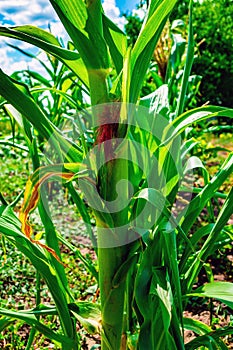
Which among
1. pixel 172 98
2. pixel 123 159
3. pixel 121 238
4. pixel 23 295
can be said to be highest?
pixel 172 98

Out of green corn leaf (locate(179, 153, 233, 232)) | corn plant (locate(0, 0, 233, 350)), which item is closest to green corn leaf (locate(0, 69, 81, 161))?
corn plant (locate(0, 0, 233, 350))

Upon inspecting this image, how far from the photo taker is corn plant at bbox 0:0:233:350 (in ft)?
2.26

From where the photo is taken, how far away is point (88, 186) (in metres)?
0.74


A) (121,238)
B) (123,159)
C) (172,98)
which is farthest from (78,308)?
(172,98)

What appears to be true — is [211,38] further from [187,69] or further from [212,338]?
[212,338]

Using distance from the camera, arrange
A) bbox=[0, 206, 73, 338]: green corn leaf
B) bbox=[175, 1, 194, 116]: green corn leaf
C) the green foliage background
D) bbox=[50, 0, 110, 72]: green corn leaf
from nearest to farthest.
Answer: bbox=[50, 0, 110, 72]: green corn leaf, bbox=[0, 206, 73, 338]: green corn leaf, bbox=[175, 1, 194, 116]: green corn leaf, the green foliage background

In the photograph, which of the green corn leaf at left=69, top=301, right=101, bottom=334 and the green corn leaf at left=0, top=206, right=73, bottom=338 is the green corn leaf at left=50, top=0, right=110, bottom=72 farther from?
the green corn leaf at left=69, top=301, right=101, bottom=334

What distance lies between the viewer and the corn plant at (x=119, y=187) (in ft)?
2.26

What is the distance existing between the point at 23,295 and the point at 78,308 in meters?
0.84

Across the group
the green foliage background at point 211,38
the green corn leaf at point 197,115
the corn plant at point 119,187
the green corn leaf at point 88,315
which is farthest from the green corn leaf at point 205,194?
the green foliage background at point 211,38

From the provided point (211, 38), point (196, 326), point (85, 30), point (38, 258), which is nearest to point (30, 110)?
point (85, 30)

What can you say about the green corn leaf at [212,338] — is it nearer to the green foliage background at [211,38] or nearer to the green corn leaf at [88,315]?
the green corn leaf at [88,315]

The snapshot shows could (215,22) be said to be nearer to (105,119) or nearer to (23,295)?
(23,295)

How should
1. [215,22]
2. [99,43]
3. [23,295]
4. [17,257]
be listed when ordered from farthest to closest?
[215,22], [17,257], [23,295], [99,43]
